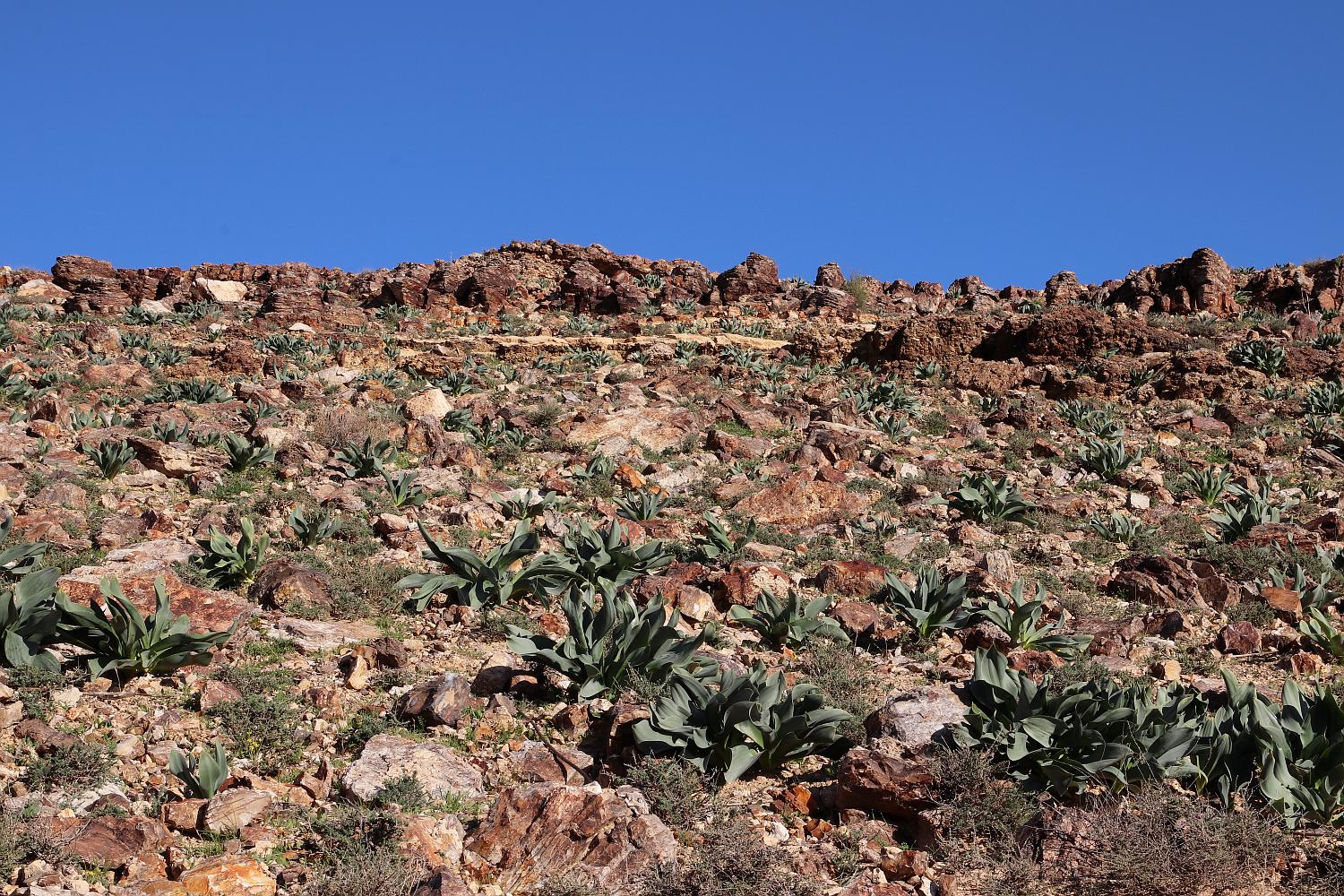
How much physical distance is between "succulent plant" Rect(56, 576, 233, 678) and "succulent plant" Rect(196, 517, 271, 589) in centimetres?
147

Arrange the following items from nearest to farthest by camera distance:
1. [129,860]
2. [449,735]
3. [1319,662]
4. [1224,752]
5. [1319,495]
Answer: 1. [129,860]
2. [1224,752]
3. [449,735]
4. [1319,662]
5. [1319,495]

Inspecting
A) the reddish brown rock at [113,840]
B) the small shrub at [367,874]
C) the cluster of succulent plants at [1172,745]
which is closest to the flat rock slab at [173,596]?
the reddish brown rock at [113,840]

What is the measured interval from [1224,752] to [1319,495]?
8.64 metres

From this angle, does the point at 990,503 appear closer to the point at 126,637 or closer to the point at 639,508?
the point at 639,508

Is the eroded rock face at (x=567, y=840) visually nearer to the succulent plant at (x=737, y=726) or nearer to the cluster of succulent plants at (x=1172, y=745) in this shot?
the succulent plant at (x=737, y=726)

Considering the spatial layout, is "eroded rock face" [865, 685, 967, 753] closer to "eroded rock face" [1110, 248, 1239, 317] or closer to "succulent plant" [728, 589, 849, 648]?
"succulent plant" [728, 589, 849, 648]

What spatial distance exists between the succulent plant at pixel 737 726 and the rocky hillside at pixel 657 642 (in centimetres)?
2

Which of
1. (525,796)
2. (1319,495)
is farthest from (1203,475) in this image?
(525,796)

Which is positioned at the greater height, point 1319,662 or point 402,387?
point 402,387

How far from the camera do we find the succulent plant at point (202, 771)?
14.1ft

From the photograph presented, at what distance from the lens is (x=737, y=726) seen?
4.89 meters

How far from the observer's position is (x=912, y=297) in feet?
102

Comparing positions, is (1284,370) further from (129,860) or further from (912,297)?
(129,860)

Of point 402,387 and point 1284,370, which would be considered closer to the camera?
point 402,387
